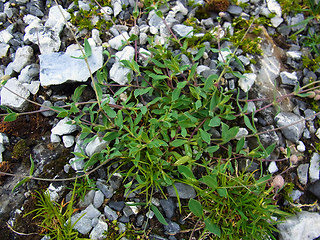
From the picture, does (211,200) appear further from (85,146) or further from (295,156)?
(85,146)

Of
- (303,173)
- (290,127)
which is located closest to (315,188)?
(303,173)

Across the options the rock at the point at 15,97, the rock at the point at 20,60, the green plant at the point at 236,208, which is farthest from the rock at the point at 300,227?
the rock at the point at 20,60

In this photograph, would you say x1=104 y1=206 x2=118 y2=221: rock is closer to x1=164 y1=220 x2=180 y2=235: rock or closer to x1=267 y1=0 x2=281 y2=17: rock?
x1=164 y1=220 x2=180 y2=235: rock

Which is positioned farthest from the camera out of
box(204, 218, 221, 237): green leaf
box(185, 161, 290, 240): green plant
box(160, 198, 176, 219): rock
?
box(160, 198, 176, 219): rock

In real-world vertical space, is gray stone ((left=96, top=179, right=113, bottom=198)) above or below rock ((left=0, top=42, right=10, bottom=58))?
below

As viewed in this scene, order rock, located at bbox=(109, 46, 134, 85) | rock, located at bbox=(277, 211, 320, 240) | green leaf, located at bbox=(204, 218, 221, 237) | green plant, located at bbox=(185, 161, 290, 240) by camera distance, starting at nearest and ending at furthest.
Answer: green leaf, located at bbox=(204, 218, 221, 237)
green plant, located at bbox=(185, 161, 290, 240)
rock, located at bbox=(277, 211, 320, 240)
rock, located at bbox=(109, 46, 134, 85)

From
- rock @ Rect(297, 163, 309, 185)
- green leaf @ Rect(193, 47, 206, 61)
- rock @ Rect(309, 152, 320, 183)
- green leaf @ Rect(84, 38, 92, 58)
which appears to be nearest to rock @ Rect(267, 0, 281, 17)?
green leaf @ Rect(193, 47, 206, 61)

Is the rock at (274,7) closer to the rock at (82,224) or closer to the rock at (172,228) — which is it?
the rock at (172,228)

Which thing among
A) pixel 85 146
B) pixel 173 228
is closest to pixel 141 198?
pixel 173 228
